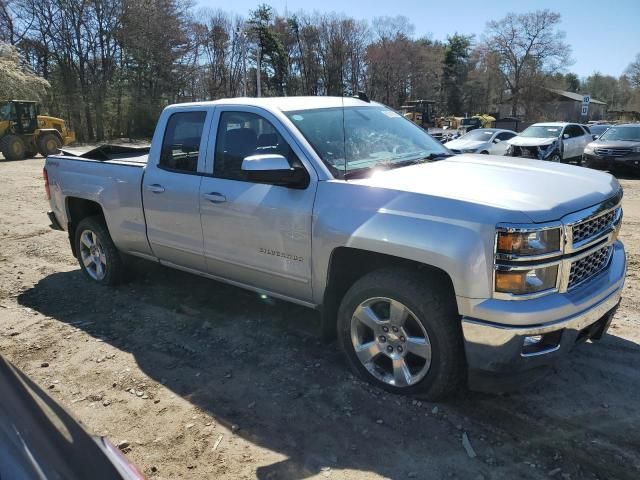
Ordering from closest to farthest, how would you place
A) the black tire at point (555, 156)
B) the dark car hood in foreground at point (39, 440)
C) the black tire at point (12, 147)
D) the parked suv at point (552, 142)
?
1. the dark car hood in foreground at point (39, 440)
2. the parked suv at point (552, 142)
3. the black tire at point (555, 156)
4. the black tire at point (12, 147)

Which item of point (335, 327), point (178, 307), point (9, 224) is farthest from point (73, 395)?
point (9, 224)

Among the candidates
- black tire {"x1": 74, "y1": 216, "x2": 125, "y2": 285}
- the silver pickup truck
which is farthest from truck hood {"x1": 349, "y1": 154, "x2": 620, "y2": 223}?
black tire {"x1": 74, "y1": 216, "x2": 125, "y2": 285}

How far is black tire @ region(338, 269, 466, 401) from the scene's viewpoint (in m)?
2.97

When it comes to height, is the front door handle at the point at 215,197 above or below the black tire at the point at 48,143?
above

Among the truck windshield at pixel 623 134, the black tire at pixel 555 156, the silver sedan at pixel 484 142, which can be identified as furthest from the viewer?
the silver sedan at pixel 484 142

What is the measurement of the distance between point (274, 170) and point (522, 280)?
5.43ft

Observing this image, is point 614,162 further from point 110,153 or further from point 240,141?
point 240,141

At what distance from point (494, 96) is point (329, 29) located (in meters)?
68.4

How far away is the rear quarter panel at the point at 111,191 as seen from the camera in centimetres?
479

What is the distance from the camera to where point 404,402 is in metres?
3.24

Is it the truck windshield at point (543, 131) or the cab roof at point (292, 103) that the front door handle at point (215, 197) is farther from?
the truck windshield at point (543, 131)

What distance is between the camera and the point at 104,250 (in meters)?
5.39

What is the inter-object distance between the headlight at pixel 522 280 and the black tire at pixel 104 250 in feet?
13.4

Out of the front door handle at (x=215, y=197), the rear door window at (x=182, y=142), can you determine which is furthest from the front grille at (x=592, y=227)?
the rear door window at (x=182, y=142)
